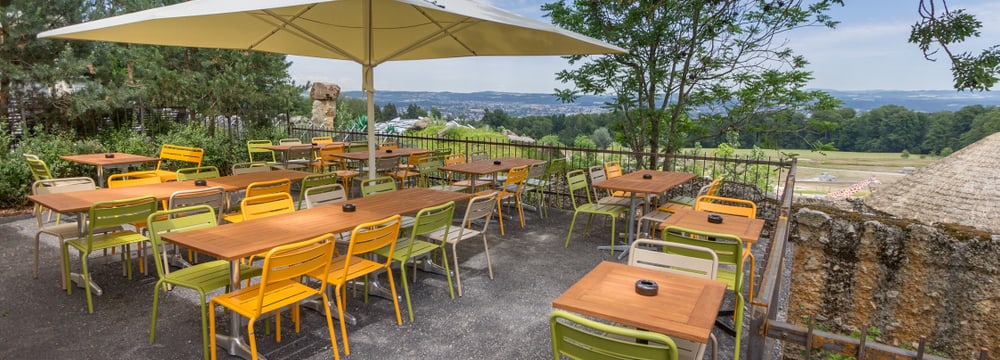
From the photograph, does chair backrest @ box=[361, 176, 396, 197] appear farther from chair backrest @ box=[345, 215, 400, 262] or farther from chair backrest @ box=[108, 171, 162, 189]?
chair backrest @ box=[108, 171, 162, 189]

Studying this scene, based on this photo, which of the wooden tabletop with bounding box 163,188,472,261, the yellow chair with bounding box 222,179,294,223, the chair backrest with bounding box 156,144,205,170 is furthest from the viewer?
the chair backrest with bounding box 156,144,205,170

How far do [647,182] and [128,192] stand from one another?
16.0ft

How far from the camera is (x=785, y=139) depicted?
8.91 meters

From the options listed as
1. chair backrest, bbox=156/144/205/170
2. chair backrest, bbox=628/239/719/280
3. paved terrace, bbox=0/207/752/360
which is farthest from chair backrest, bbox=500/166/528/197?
chair backrest, bbox=156/144/205/170

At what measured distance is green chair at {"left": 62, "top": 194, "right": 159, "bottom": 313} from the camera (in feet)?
11.5

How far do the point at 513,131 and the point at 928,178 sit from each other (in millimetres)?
13125

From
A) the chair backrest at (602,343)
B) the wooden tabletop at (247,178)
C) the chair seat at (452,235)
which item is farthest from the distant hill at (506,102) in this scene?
the chair backrest at (602,343)

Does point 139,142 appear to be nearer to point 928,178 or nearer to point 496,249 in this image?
point 496,249

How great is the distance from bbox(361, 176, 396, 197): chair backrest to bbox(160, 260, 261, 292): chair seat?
1533mm

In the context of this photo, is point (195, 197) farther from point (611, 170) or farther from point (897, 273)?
point (897, 273)

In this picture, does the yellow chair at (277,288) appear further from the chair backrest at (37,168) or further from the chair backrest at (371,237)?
the chair backrest at (37,168)

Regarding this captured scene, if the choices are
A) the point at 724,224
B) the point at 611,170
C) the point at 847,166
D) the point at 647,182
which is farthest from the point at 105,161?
the point at 847,166

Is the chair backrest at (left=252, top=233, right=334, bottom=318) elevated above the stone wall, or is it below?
above

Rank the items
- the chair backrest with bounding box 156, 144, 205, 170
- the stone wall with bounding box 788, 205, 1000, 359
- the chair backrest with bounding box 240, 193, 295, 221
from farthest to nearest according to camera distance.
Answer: the stone wall with bounding box 788, 205, 1000, 359 → the chair backrest with bounding box 156, 144, 205, 170 → the chair backrest with bounding box 240, 193, 295, 221
